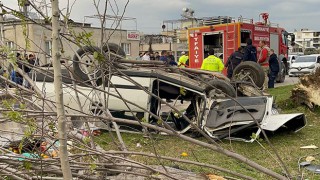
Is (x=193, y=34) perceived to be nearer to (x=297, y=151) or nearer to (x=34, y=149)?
(x=297, y=151)

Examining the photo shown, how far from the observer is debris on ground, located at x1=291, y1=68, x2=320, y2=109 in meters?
7.51

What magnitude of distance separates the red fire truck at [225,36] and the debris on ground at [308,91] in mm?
5824

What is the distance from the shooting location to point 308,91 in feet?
25.3

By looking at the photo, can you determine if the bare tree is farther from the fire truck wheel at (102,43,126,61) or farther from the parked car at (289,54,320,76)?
the parked car at (289,54,320,76)

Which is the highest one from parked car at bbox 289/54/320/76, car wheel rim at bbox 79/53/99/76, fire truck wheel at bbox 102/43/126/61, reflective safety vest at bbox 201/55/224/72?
fire truck wheel at bbox 102/43/126/61

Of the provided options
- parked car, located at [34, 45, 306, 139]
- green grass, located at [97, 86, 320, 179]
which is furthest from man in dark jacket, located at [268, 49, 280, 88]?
parked car, located at [34, 45, 306, 139]

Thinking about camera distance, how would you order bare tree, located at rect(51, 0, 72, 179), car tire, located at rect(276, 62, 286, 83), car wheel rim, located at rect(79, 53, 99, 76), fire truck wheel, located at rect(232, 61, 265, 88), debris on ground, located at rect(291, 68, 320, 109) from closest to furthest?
bare tree, located at rect(51, 0, 72, 179) → car wheel rim, located at rect(79, 53, 99, 76) → debris on ground, located at rect(291, 68, 320, 109) → fire truck wheel, located at rect(232, 61, 265, 88) → car tire, located at rect(276, 62, 286, 83)

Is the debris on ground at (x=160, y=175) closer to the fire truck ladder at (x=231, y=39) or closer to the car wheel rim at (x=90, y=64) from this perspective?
the car wheel rim at (x=90, y=64)

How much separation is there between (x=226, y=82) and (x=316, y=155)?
5.76 ft

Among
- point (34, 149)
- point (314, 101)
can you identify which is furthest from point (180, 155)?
point (314, 101)

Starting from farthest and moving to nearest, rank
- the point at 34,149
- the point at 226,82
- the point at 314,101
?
the point at 314,101
the point at 226,82
the point at 34,149

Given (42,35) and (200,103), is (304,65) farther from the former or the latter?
(42,35)

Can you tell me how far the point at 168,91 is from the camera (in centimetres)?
575

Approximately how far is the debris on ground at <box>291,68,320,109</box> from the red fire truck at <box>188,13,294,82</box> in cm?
582
